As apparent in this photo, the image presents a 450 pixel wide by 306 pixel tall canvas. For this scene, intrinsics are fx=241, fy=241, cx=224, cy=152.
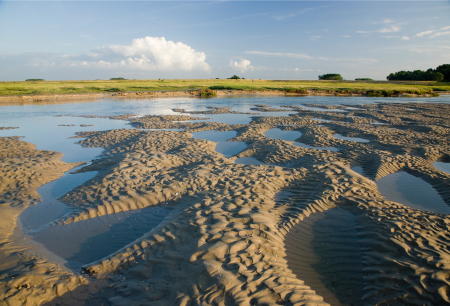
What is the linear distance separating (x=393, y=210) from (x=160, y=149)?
9091 mm

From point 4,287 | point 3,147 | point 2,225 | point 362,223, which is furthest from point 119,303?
point 3,147

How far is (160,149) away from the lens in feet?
37.0

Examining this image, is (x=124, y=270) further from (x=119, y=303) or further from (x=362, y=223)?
(x=362, y=223)

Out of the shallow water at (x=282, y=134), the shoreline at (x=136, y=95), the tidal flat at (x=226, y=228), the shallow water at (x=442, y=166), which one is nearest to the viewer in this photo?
the tidal flat at (x=226, y=228)

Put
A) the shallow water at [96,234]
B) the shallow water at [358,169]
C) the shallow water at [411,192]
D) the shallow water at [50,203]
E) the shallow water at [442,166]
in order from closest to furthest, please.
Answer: the shallow water at [96,234] < the shallow water at [50,203] < the shallow water at [411,192] < the shallow water at [358,169] < the shallow water at [442,166]

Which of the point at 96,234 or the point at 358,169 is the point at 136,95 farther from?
the point at 96,234

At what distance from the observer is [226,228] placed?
4.84 metres

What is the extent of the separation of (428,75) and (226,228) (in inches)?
3841

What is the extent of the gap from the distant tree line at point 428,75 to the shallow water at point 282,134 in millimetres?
84162

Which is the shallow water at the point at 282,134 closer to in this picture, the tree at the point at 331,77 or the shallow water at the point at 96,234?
the shallow water at the point at 96,234

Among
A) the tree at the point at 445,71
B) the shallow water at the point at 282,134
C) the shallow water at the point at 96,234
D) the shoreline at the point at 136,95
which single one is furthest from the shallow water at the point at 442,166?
the tree at the point at 445,71

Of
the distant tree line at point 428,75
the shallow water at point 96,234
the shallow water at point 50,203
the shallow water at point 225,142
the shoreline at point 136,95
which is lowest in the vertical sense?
the shallow water at point 96,234

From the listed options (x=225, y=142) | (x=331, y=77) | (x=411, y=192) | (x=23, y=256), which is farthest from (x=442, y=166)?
(x=331, y=77)

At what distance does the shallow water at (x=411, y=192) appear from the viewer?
259 inches
